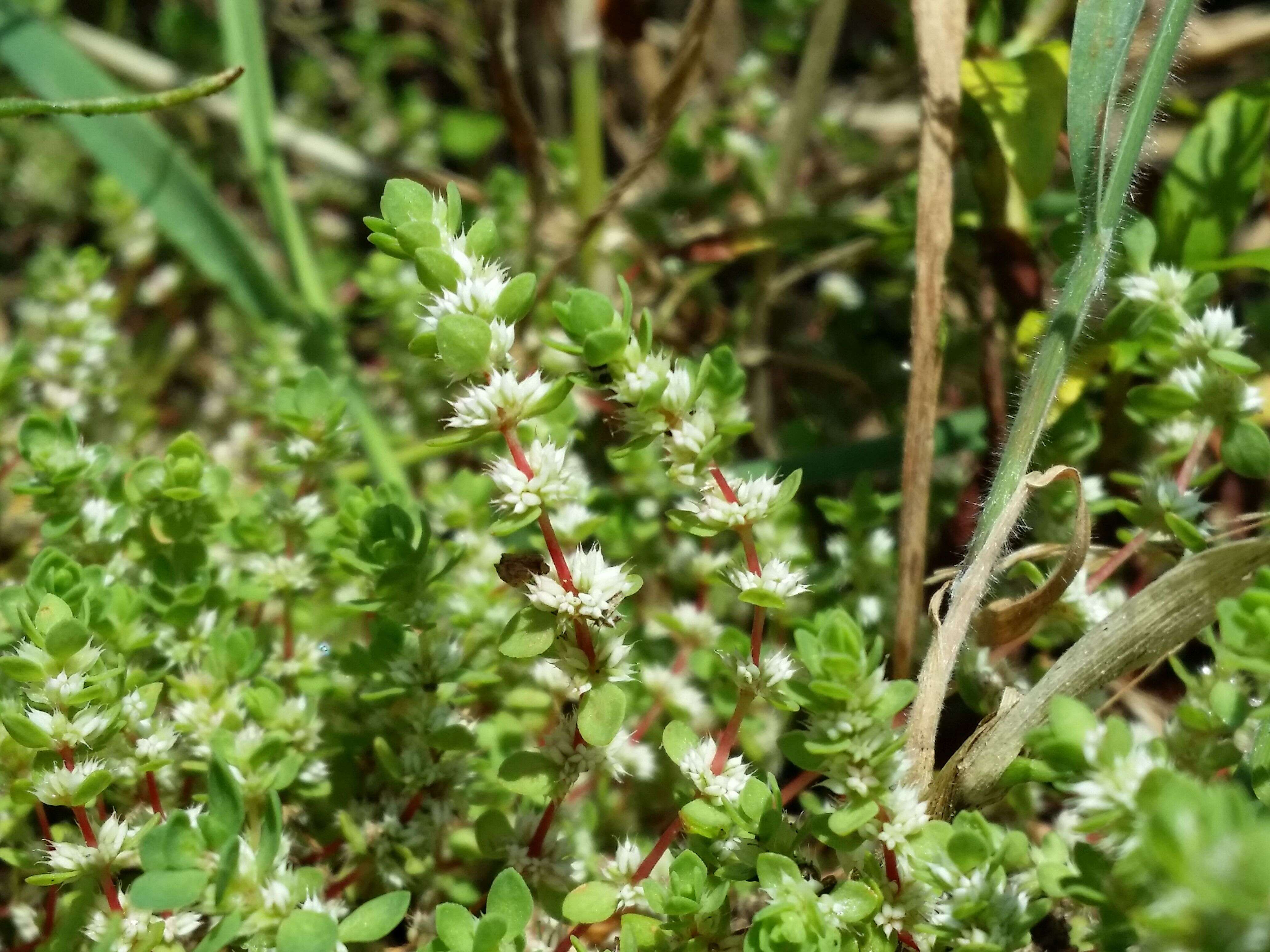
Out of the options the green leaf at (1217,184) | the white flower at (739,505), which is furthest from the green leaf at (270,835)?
the green leaf at (1217,184)

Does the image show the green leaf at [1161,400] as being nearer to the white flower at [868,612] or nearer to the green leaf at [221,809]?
the white flower at [868,612]

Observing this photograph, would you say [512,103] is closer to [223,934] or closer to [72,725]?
[72,725]

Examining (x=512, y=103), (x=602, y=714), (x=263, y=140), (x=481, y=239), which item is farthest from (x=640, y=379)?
(x=263, y=140)

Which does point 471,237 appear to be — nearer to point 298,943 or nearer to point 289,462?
point 289,462

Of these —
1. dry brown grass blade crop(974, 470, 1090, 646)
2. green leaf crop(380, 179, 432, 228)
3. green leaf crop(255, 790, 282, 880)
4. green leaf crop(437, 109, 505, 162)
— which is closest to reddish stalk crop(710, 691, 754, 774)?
dry brown grass blade crop(974, 470, 1090, 646)

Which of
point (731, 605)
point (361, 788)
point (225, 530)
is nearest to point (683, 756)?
point (361, 788)

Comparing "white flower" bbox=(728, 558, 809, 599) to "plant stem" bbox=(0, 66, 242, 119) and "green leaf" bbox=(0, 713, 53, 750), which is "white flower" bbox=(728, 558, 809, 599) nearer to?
"green leaf" bbox=(0, 713, 53, 750)

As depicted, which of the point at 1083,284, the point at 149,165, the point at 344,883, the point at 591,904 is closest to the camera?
the point at 591,904
